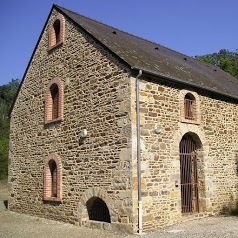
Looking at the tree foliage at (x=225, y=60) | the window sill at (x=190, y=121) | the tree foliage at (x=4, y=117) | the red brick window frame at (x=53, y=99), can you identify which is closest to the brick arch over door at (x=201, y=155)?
the window sill at (x=190, y=121)

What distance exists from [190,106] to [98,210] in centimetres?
464

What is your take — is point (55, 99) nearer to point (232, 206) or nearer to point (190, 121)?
point (190, 121)

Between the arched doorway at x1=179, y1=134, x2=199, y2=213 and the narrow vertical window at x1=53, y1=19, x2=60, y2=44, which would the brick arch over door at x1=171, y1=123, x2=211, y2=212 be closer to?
the arched doorway at x1=179, y1=134, x2=199, y2=213

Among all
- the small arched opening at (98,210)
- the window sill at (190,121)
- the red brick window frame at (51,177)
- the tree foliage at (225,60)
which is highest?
the tree foliage at (225,60)

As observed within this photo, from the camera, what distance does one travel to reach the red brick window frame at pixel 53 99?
12.4 m

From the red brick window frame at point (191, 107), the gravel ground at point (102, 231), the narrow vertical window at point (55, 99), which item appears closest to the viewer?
the gravel ground at point (102, 231)

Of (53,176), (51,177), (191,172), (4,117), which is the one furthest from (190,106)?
(4,117)

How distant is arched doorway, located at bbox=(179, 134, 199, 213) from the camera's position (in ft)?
36.1

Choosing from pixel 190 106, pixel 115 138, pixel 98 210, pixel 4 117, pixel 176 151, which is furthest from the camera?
pixel 4 117

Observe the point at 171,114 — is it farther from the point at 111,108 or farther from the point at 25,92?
the point at 25,92

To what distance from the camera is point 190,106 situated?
11.2m

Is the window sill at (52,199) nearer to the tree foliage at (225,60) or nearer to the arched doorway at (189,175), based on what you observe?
the arched doorway at (189,175)

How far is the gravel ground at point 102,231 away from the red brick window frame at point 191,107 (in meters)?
3.27

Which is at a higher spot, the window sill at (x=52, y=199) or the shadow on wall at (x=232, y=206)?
the window sill at (x=52, y=199)
